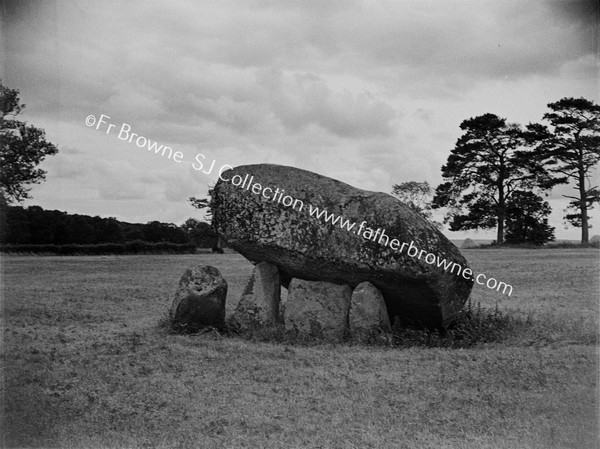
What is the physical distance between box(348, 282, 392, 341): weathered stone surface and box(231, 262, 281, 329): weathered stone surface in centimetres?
180

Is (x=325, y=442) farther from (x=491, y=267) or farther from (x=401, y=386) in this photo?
(x=491, y=267)

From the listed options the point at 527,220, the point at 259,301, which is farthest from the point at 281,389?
the point at 527,220

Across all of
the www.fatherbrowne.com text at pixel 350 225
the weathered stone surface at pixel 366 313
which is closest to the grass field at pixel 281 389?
the weathered stone surface at pixel 366 313

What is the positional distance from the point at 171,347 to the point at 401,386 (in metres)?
4.47

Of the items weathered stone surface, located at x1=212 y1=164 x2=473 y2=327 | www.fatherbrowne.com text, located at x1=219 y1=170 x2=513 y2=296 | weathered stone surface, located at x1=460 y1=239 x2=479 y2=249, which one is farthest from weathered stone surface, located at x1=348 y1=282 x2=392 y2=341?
weathered stone surface, located at x1=460 y1=239 x2=479 y2=249

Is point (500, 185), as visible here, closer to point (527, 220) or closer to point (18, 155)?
point (527, 220)

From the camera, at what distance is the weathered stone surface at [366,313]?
12.5 metres

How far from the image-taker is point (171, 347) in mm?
11805

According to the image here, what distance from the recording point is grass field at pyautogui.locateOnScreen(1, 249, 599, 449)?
7.16 meters

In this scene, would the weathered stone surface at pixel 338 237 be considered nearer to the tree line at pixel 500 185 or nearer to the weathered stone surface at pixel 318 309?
the weathered stone surface at pixel 318 309

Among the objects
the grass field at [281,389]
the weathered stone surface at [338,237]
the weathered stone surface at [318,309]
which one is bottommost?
the grass field at [281,389]

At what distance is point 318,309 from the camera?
1300 cm

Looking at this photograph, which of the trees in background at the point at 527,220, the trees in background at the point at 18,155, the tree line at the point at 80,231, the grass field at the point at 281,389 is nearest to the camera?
the grass field at the point at 281,389

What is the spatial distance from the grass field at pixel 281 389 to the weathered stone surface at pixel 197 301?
0.48m
